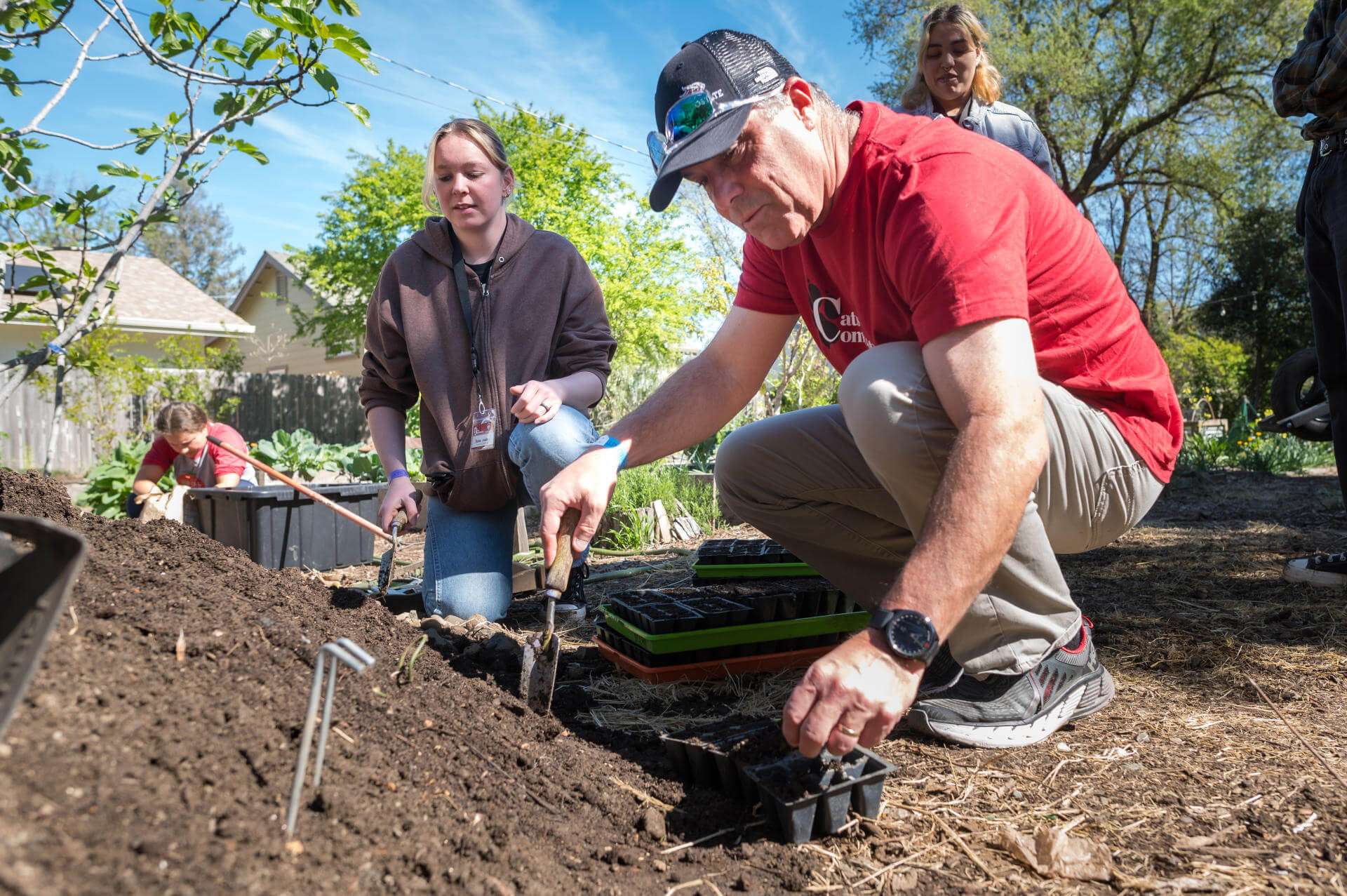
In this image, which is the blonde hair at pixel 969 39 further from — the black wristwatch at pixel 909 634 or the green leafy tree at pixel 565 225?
the green leafy tree at pixel 565 225

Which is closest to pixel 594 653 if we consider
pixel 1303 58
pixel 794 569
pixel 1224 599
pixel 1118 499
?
pixel 794 569

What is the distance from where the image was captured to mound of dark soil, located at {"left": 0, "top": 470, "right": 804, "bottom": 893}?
33.1 inches

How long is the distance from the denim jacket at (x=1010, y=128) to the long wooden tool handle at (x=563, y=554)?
236 cm

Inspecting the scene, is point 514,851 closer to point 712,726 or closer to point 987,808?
point 712,726

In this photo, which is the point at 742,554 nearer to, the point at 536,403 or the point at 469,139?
the point at 536,403

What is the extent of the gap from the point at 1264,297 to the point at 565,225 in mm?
13575

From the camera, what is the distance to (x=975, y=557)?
4.11ft

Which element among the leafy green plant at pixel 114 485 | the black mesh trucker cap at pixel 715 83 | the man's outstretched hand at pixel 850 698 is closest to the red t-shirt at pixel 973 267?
the black mesh trucker cap at pixel 715 83

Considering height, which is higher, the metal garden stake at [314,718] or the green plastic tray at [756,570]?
the metal garden stake at [314,718]

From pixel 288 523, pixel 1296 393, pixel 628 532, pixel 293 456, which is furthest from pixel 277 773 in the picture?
pixel 293 456

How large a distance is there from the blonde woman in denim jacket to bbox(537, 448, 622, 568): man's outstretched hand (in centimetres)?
231

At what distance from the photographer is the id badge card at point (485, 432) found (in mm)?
2838

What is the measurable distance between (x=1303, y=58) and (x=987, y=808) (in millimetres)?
2735

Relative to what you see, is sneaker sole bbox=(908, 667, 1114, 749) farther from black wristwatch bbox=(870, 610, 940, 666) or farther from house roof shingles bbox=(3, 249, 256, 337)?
house roof shingles bbox=(3, 249, 256, 337)
